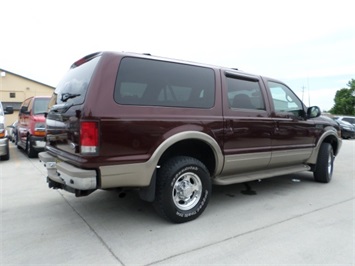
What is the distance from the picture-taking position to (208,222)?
11.4 feet

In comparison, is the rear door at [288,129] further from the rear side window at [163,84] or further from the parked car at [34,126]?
the parked car at [34,126]

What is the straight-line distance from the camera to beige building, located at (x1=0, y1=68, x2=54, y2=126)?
29.0 m

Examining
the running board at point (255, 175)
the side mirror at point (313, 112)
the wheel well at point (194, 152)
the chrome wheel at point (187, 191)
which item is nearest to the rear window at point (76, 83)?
the wheel well at point (194, 152)

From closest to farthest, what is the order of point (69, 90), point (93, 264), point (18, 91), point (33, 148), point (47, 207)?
point (93, 264), point (69, 90), point (47, 207), point (33, 148), point (18, 91)

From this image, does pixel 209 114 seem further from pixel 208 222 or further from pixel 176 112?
pixel 208 222

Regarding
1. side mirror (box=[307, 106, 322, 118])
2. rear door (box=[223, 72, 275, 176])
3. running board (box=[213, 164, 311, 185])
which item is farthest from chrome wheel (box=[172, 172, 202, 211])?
side mirror (box=[307, 106, 322, 118])

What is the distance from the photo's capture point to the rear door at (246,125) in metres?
3.84

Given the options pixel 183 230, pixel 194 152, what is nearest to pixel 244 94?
pixel 194 152

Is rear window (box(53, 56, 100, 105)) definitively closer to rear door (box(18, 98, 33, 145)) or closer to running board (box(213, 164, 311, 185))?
running board (box(213, 164, 311, 185))

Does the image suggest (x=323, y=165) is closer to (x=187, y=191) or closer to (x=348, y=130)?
(x=187, y=191)

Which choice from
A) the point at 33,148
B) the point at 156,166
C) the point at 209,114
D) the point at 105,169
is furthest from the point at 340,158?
the point at 33,148

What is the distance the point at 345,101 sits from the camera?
177 ft

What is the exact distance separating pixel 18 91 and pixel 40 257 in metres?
32.4

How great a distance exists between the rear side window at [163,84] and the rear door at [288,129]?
1.44 meters
